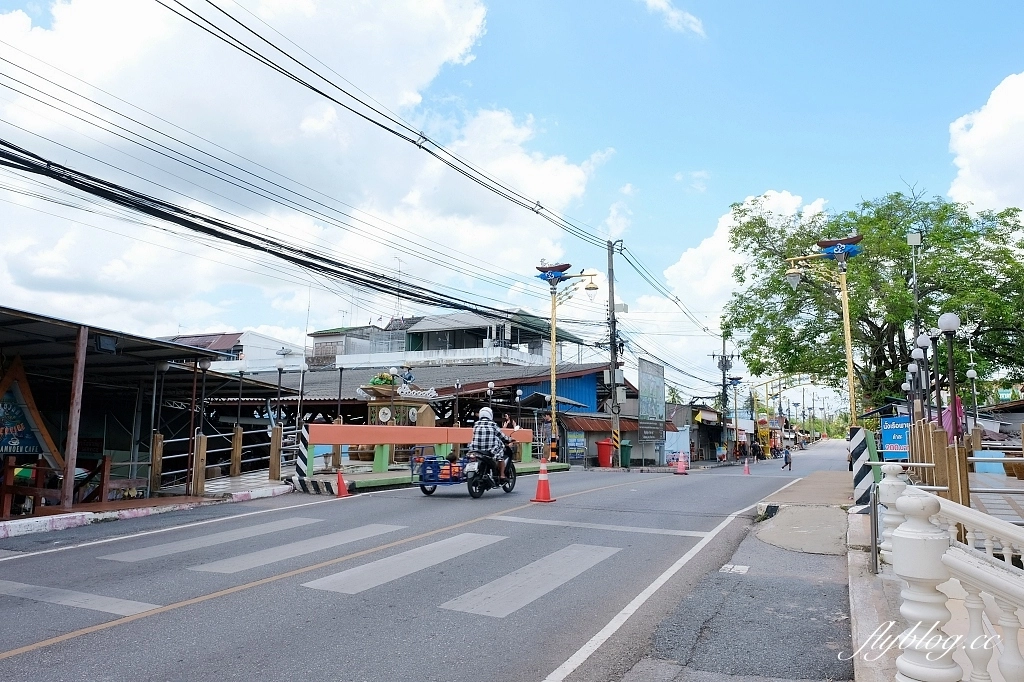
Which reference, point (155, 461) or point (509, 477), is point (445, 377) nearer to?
point (509, 477)

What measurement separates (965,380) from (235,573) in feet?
93.2

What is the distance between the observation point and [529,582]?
721 centimetres

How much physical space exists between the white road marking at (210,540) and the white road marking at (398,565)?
2672mm

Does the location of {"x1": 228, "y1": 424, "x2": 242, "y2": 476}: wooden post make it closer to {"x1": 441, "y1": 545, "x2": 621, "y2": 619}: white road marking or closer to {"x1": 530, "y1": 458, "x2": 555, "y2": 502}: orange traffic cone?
{"x1": 530, "y1": 458, "x2": 555, "y2": 502}: orange traffic cone

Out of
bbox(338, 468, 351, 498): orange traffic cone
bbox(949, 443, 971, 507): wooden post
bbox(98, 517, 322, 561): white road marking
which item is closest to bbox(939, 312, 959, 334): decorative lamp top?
bbox(949, 443, 971, 507): wooden post

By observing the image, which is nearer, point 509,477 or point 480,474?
point 480,474

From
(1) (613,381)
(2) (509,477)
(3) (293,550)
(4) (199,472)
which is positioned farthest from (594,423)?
(3) (293,550)

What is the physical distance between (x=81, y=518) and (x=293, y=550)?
490cm

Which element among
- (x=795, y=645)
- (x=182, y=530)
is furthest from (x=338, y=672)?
(x=182, y=530)

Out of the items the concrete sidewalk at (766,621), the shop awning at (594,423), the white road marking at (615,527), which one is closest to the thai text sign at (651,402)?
the shop awning at (594,423)

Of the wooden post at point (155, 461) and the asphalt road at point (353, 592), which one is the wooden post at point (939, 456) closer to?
the asphalt road at point (353, 592)

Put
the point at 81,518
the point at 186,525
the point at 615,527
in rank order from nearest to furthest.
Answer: the point at 615,527 < the point at 186,525 < the point at 81,518

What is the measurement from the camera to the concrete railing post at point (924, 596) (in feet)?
10.9

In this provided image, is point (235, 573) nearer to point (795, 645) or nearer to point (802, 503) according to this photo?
point (795, 645)
